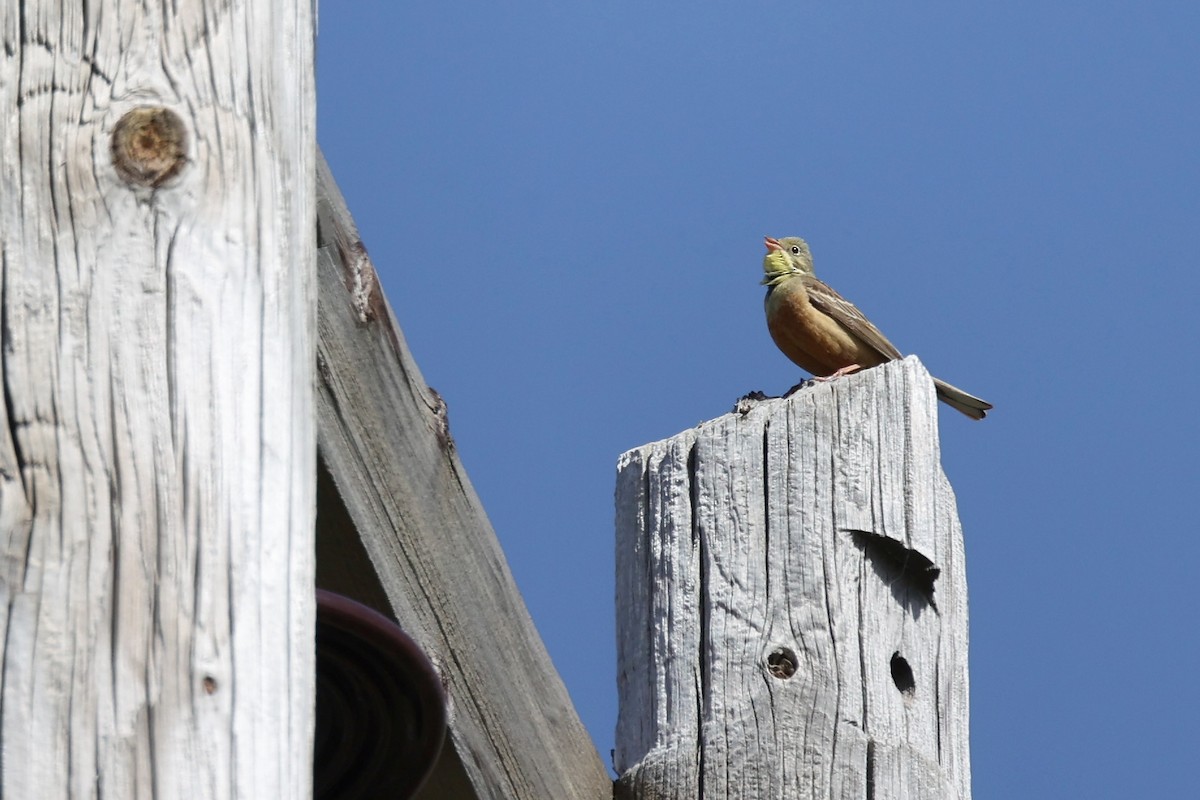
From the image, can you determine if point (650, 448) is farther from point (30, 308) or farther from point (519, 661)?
point (30, 308)

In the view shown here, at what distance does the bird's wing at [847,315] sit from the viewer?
7277 mm

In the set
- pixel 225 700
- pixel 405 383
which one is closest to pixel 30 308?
pixel 225 700

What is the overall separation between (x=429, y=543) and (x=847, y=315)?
568 centimetres

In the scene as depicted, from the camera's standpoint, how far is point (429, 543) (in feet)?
6.80

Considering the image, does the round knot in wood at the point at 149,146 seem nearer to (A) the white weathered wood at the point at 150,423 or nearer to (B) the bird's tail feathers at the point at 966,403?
(A) the white weathered wood at the point at 150,423

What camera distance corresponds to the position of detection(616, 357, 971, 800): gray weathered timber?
2.25 meters

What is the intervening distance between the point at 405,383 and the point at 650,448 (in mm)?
657

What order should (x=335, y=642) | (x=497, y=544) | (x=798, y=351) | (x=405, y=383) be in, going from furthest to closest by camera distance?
(x=798, y=351) < (x=497, y=544) < (x=405, y=383) < (x=335, y=642)

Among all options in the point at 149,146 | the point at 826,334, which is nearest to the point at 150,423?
the point at 149,146

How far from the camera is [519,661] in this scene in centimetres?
221

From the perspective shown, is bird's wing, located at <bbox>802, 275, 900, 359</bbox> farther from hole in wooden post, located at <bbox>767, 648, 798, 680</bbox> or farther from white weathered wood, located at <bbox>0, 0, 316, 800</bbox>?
white weathered wood, located at <bbox>0, 0, 316, 800</bbox>

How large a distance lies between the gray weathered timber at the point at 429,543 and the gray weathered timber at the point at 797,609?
21cm

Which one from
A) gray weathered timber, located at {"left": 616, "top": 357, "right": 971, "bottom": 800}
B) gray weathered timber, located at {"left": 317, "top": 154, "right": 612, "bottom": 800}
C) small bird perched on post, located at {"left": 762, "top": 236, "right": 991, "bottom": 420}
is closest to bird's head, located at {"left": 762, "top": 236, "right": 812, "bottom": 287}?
small bird perched on post, located at {"left": 762, "top": 236, "right": 991, "bottom": 420}

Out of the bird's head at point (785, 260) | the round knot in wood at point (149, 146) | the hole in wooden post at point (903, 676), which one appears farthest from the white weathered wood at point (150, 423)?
the bird's head at point (785, 260)
